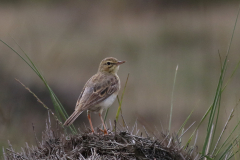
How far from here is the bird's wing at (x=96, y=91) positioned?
4586 mm

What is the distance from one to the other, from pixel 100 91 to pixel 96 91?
50 millimetres

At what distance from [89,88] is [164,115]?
Result: 5.55 metres

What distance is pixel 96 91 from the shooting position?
4.96m

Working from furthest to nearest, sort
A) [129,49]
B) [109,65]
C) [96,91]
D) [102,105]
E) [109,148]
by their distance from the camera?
[129,49]
[109,65]
[96,91]
[102,105]
[109,148]

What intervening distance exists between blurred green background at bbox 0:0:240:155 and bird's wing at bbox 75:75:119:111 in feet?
12.4

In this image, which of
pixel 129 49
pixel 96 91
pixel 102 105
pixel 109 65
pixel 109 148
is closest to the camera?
pixel 109 148

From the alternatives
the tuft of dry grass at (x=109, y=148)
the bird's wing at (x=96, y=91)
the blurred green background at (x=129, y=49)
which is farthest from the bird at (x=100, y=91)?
the blurred green background at (x=129, y=49)

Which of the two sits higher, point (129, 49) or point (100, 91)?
point (100, 91)

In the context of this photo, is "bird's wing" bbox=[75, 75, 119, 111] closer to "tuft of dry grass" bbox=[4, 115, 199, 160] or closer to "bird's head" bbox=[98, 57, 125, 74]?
"bird's head" bbox=[98, 57, 125, 74]

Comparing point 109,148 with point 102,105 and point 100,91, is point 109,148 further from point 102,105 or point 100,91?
point 100,91

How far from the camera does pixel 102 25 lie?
13117mm

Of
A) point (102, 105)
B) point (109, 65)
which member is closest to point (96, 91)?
point (102, 105)

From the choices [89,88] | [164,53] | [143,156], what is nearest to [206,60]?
[164,53]

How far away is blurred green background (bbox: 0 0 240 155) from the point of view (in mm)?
9867
